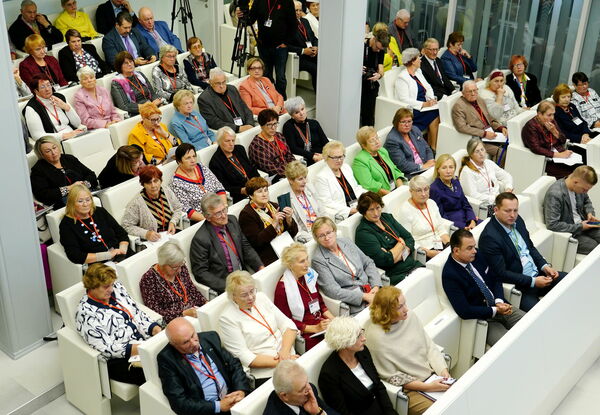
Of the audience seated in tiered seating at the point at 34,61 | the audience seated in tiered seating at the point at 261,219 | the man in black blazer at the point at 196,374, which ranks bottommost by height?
the man in black blazer at the point at 196,374

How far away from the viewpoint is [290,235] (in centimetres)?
567

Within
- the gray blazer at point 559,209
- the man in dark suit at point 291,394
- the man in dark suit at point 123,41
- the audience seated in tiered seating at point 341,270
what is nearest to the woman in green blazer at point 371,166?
the gray blazer at point 559,209

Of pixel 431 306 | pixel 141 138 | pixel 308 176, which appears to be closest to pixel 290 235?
pixel 308 176

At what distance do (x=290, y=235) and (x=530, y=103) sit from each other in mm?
4407

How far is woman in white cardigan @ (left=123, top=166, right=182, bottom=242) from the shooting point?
17.8ft

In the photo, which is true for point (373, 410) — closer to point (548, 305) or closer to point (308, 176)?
point (548, 305)

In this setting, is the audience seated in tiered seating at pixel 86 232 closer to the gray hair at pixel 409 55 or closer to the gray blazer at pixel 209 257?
the gray blazer at pixel 209 257

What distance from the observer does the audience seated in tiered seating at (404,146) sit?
693 centimetres

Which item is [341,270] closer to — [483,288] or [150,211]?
[483,288]

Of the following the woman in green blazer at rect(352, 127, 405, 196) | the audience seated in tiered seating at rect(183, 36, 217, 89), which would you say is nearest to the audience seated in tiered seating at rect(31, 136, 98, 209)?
the woman in green blazer at rect(352, 127, 405, 196)

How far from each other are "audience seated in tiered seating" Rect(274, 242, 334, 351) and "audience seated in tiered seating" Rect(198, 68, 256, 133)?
2.85 meters

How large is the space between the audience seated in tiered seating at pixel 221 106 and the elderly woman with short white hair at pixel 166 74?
2.13 ft

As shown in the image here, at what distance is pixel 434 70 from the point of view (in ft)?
28.3

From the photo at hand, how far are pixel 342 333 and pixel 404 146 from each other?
341 centimetres
